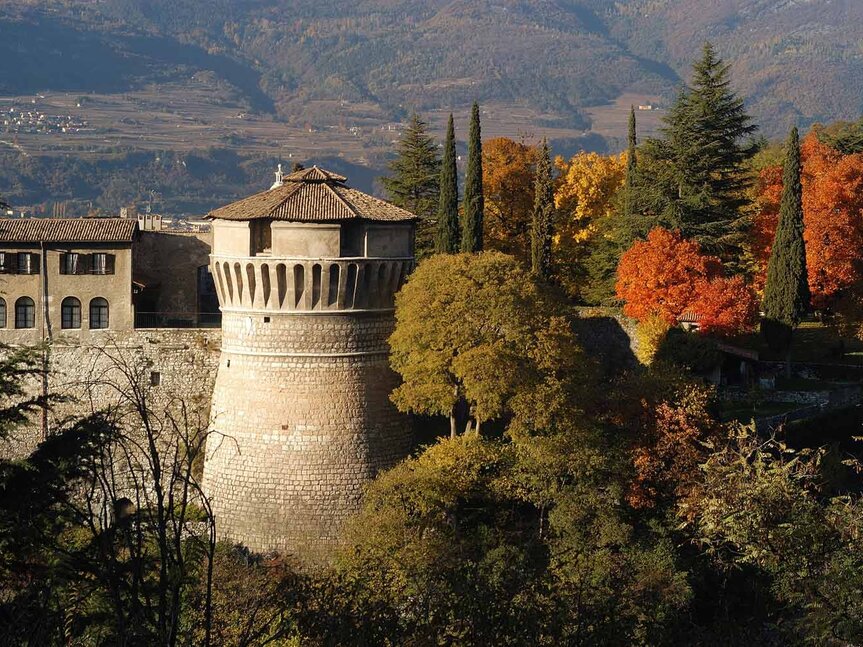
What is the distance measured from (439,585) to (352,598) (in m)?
1.89

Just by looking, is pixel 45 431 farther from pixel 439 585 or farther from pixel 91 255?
pixel 439 585

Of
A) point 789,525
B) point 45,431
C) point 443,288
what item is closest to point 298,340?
point 443,288

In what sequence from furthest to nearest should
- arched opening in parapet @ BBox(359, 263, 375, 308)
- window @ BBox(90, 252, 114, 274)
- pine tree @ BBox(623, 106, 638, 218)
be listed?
pine tree @ BBox(623, 106, 638, 218), window @ BBox(90, 252, 114, 274), arched opening in parapet @ BBox(359, 263, 375, 308)

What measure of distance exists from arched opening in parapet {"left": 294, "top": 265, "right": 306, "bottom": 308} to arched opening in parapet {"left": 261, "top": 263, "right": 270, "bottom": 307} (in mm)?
696

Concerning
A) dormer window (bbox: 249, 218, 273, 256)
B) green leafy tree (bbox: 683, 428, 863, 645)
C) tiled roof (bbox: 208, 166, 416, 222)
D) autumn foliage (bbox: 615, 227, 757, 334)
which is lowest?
green leafy tree (bbox: 683, 428, 863, 645)

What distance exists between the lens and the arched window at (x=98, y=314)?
119 feet

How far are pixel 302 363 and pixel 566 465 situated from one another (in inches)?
269

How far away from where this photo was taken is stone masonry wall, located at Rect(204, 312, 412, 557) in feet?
103

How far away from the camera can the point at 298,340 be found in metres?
31.5

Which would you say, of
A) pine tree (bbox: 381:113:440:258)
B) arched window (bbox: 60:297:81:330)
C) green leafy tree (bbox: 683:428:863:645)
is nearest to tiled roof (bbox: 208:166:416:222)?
arched window (bbox: 60:297:81:330)

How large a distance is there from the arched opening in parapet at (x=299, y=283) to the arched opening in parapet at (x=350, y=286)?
105cm

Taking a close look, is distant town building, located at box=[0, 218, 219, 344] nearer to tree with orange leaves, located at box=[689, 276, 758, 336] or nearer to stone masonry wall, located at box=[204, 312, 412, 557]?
stone masonry wall, located at box=[204, 312, 412, 557]

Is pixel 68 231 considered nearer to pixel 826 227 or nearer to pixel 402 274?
pixel 402 274

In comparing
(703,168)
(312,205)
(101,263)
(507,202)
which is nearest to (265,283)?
(312,205)
